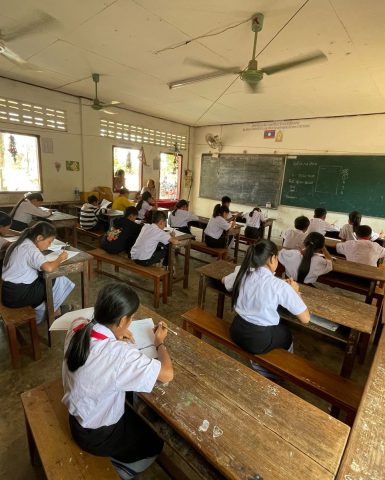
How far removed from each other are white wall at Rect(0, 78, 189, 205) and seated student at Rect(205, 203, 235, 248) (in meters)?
3.66

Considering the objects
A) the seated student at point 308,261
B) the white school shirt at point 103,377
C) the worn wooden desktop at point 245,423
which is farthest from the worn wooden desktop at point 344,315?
the white school shirt at point 103,377

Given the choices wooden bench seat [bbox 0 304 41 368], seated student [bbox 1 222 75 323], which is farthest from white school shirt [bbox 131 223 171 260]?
wooden bench seat [bbox 0 304 41 368]

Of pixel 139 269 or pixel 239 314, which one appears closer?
pixel 239 314

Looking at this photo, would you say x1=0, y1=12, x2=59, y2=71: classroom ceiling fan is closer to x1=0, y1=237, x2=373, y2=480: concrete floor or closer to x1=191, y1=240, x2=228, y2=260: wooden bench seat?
x1=0, y1=237, x2=373, y2=480: concrete floor

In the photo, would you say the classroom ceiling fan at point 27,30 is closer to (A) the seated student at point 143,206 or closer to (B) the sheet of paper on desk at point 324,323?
(A) the seated student at point 143,206

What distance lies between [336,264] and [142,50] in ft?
11.7

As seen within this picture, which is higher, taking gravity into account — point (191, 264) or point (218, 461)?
point (218, 461)

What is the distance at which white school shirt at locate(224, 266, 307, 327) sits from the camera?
1.66 meters

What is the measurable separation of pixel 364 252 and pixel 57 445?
375 centimetres

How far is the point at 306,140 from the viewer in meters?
6.53

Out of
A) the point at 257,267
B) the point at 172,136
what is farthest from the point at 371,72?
the point at 172,136

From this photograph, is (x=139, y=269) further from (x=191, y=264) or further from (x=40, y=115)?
(x=40, y=115)

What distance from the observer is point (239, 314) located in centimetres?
188

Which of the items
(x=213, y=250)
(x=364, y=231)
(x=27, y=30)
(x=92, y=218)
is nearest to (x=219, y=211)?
(x=213, y=250)
